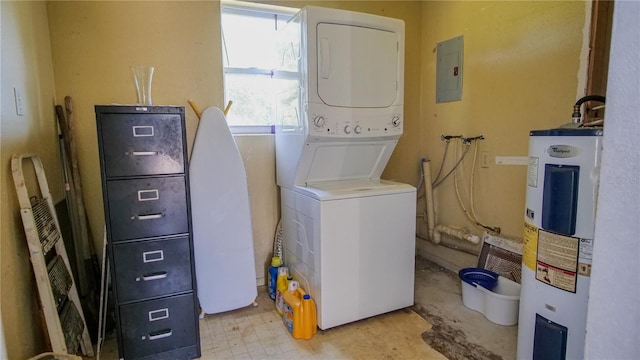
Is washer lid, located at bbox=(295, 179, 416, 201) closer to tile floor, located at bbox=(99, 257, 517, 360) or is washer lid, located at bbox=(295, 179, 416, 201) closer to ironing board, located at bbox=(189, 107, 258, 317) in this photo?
ironing board, located at bbox=(189, 107, 258, 317)

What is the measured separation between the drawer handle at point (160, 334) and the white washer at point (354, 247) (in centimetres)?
83

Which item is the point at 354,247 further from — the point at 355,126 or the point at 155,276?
the point at 155,276

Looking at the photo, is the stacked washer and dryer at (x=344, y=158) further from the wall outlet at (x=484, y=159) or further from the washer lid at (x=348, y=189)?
the wall outlet at (x=484, y=159)

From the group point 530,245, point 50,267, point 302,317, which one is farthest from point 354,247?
point 50,267

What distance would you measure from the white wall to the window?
7.02 ft

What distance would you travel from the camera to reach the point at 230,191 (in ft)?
7.56

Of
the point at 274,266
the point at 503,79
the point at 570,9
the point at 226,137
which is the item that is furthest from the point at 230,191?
the point at 570,9

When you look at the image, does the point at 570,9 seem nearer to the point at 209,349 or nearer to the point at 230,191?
the point at 230,191

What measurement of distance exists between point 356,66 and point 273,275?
5.16 feet

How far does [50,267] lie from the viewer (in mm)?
1625

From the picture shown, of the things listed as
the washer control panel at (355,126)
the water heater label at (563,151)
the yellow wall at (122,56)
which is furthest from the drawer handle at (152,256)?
the water heater label at (563,151)

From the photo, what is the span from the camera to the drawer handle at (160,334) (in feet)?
5.90

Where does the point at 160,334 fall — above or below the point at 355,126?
below

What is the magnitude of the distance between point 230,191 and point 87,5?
1.40 metres
